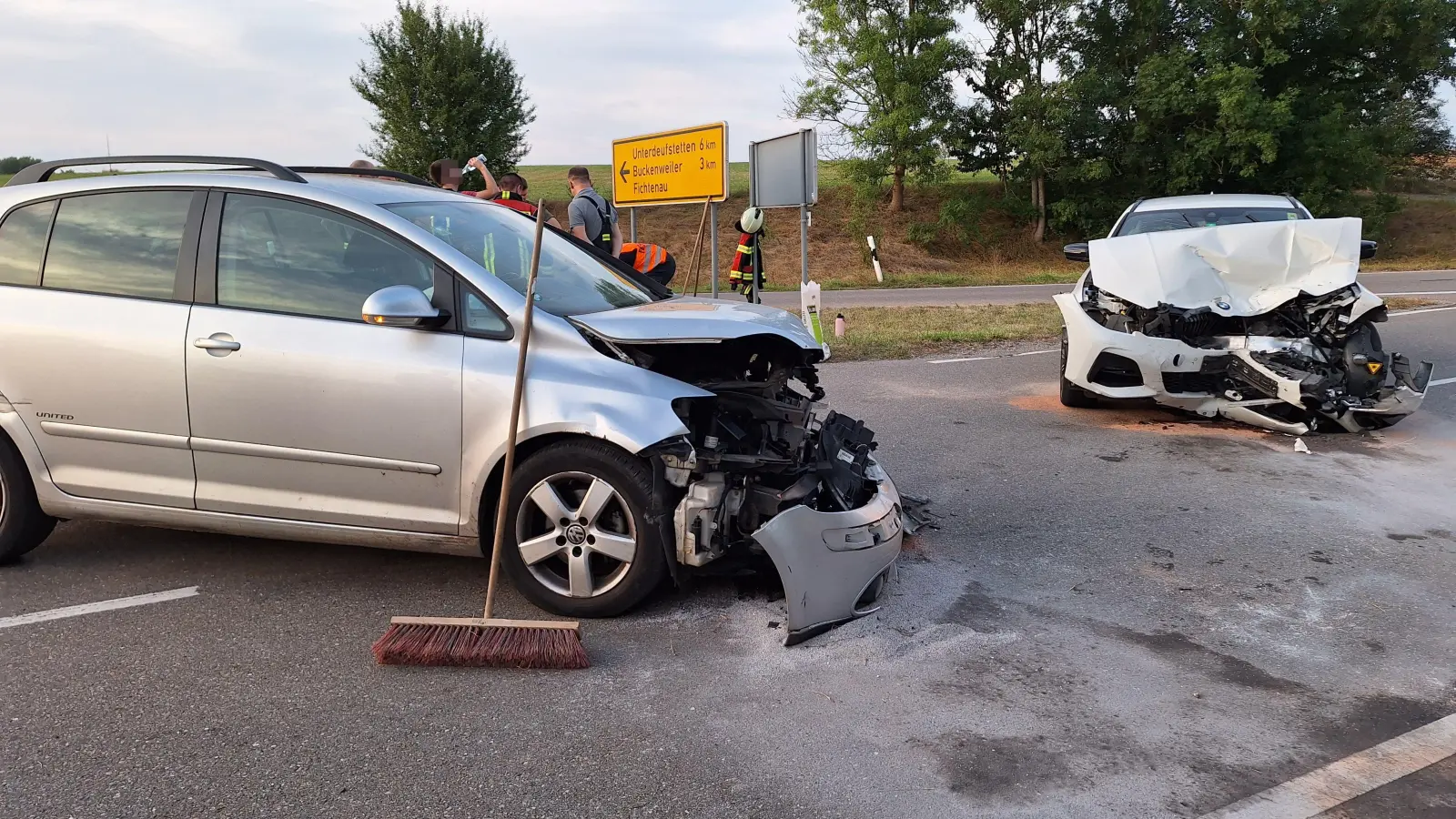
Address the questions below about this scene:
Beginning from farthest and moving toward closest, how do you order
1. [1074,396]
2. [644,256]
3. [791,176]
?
[791,176] < [644,256] < [1074,396]

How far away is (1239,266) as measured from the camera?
717 cm

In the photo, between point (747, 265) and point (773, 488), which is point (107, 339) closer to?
point (773, 488)

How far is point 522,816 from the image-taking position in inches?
105

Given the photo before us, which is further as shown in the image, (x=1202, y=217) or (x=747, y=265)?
(x=747, y=265)

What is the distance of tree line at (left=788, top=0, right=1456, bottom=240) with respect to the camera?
3023 centimetres

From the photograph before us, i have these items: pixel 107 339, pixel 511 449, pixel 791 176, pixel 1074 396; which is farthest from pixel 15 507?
pixel 791 176

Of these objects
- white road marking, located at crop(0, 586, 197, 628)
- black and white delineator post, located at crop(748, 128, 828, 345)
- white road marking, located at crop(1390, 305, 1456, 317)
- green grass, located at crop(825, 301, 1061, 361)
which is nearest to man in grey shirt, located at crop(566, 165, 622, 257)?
black and white delineator post, located at crop(748, 128, 828, 345)

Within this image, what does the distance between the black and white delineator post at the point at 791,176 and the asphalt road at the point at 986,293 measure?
4.91m

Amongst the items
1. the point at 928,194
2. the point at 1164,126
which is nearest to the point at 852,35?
the point at 928,194

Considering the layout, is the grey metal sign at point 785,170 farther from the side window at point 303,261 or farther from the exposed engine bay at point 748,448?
the side window at point 303,261

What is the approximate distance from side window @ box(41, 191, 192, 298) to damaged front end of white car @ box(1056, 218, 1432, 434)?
5.77 meters

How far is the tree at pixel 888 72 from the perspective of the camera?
1191 inches

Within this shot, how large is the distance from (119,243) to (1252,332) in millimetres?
6697

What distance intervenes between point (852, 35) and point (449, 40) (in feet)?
41.2
